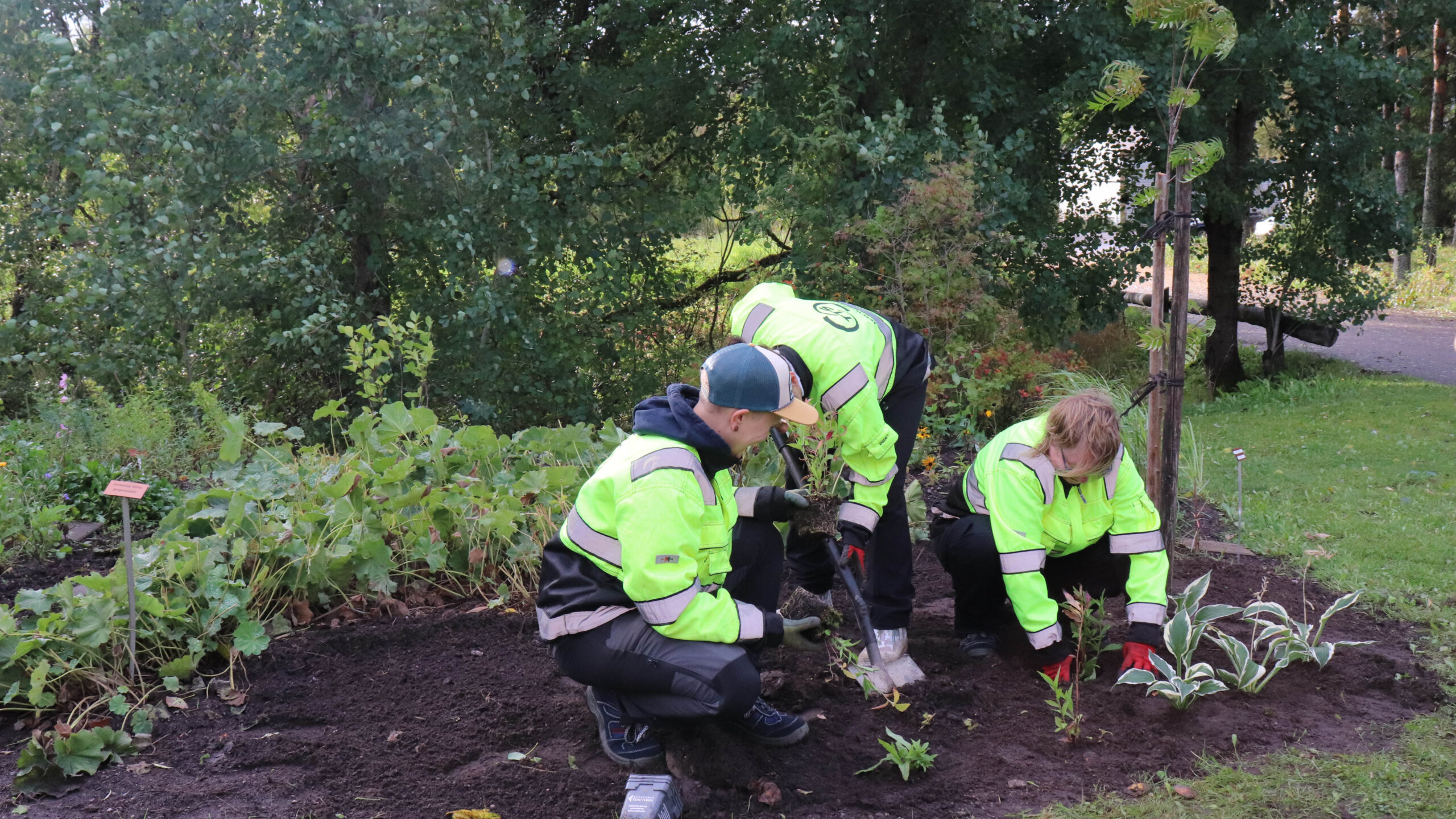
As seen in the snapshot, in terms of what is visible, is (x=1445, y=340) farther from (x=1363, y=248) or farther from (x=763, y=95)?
(x=763, y=95)

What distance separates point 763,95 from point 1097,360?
15.5 feet

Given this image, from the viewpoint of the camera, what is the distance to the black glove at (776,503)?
10.7 ft

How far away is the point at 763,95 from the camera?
27.0ft

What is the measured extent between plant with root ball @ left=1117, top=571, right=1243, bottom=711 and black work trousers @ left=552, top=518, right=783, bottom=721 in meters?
1.31

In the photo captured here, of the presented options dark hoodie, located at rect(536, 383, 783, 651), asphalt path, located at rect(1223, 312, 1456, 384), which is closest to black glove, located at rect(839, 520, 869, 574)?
dark hoodie, located at rect(536, 383, 783, 651)

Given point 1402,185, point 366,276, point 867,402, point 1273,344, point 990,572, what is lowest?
point 990,572

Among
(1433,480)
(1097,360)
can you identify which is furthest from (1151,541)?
(1097,360)

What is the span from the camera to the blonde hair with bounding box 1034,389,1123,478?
3.20 m

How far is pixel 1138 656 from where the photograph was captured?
3.37m

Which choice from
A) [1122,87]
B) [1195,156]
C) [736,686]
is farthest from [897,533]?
[1122,87]

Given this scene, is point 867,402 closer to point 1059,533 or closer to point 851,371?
point 851,371

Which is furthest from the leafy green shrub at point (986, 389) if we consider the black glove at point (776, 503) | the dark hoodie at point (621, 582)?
the dark hoodie at point (621, 582)

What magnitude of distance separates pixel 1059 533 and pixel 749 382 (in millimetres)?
1458

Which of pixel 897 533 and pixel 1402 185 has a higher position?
pixel 1402 185
